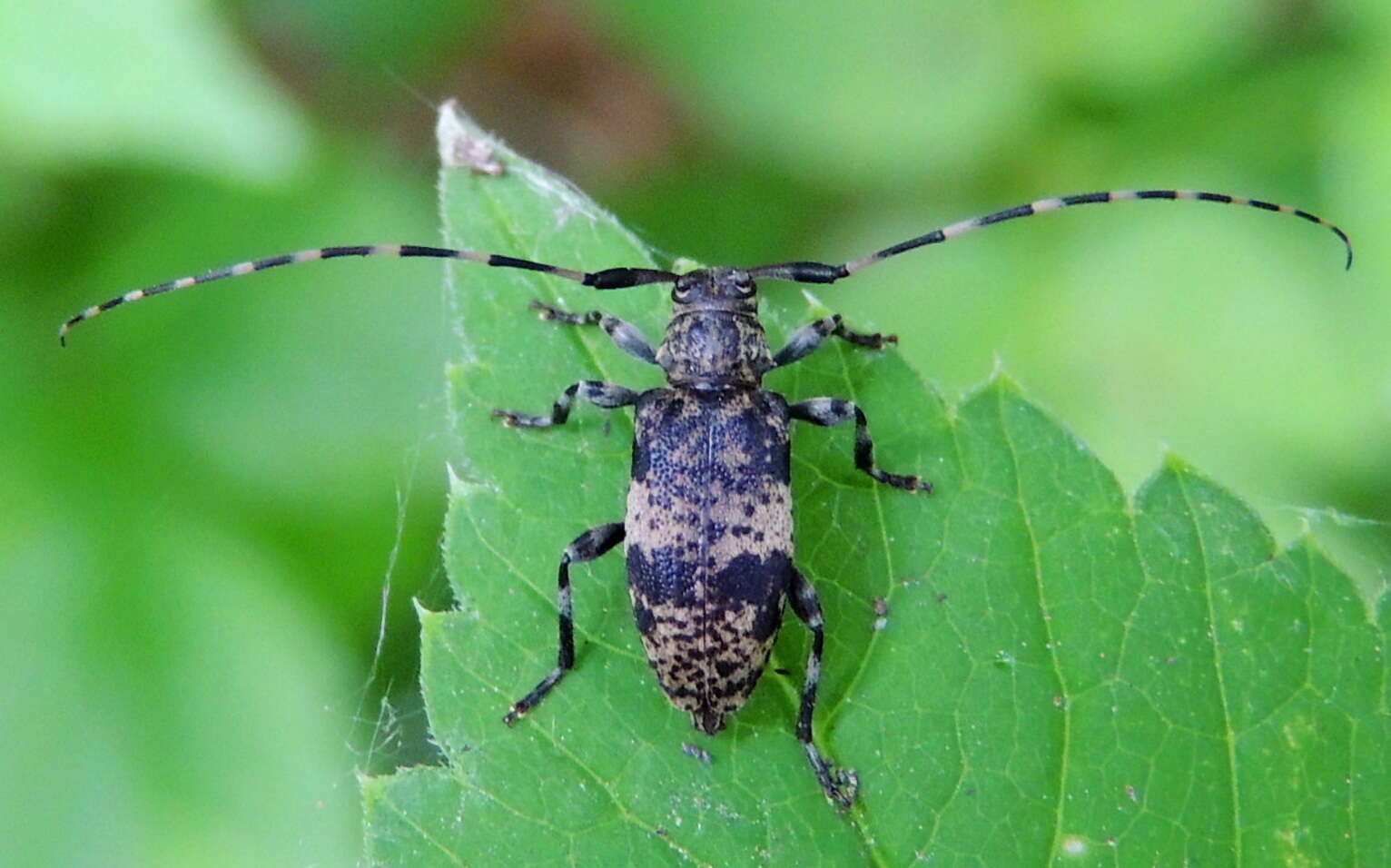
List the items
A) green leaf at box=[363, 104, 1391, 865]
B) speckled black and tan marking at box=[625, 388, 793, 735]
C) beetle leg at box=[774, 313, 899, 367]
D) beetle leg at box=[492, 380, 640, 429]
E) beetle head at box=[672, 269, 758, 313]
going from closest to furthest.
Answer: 1. green leaf at box=[363, 104, 1391, 865]
2. speckled black and tan marking at box=[625, 388, 793, 735]
3. beetle leg at box=[492, 380, 640, 429]
4. beetle leg at box=[774, 313, 899, 367]
5. beetle head at box=[672, 269, 758, 313]

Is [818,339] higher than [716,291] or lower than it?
lower

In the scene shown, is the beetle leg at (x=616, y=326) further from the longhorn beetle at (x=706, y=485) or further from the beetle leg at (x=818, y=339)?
the beetle leg at (x=818, y=339)

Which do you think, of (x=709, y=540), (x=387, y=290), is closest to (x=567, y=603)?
(x=709, y=540)

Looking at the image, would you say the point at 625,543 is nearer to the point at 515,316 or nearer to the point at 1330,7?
the point at 515,316

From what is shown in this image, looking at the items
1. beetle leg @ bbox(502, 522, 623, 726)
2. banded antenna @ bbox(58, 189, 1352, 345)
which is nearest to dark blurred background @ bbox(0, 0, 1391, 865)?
banded antenna @ bbox(58, 189, 1352, 345)

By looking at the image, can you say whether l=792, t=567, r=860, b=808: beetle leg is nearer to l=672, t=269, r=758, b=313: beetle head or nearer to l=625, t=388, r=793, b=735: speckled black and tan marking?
l=625, t=388, r=793, b=735: speckled black and tan marking

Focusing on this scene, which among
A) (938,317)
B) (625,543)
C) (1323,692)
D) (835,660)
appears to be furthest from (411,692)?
(1323,692)

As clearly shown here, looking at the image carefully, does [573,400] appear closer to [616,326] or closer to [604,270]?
[616,326]
